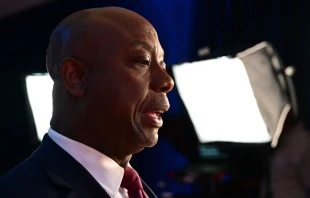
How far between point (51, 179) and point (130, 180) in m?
0.12

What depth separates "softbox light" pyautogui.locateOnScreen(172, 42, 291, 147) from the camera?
1.74 m

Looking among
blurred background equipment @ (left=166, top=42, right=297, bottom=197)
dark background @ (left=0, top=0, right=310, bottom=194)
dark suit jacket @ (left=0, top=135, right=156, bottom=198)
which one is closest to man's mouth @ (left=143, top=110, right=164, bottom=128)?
dark suit jacket @ (left=0, top=135, right=156, bottom=198)

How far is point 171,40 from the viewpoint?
3.01 m

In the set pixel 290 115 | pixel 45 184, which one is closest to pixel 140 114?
pixel 45 184

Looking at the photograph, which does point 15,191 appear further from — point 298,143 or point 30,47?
point 30,47

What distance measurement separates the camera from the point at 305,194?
1.91 m

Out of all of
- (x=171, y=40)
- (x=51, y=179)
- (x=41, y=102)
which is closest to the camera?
(x=51, y=179)

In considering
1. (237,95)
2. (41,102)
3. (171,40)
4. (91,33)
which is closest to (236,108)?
(237,95)

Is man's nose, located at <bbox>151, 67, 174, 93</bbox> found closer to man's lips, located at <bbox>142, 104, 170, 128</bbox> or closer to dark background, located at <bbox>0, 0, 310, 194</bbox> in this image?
man's lips, located at <bbox>142, 104, 170, 128</bbox>

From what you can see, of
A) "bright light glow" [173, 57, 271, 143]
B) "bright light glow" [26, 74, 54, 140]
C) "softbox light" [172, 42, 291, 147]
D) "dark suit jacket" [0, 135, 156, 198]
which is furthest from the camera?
"bright light glow" [26, 74, 54, 140]

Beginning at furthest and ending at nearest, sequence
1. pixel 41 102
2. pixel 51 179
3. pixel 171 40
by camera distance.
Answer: pixel 171 40 → pixel 41 102 → pixel 51 179

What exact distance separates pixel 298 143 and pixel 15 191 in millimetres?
1379

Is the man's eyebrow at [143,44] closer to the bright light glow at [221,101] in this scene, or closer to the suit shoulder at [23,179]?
the suit shoulder at [23,179]

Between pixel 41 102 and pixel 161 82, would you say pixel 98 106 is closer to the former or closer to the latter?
pixel 161 82
